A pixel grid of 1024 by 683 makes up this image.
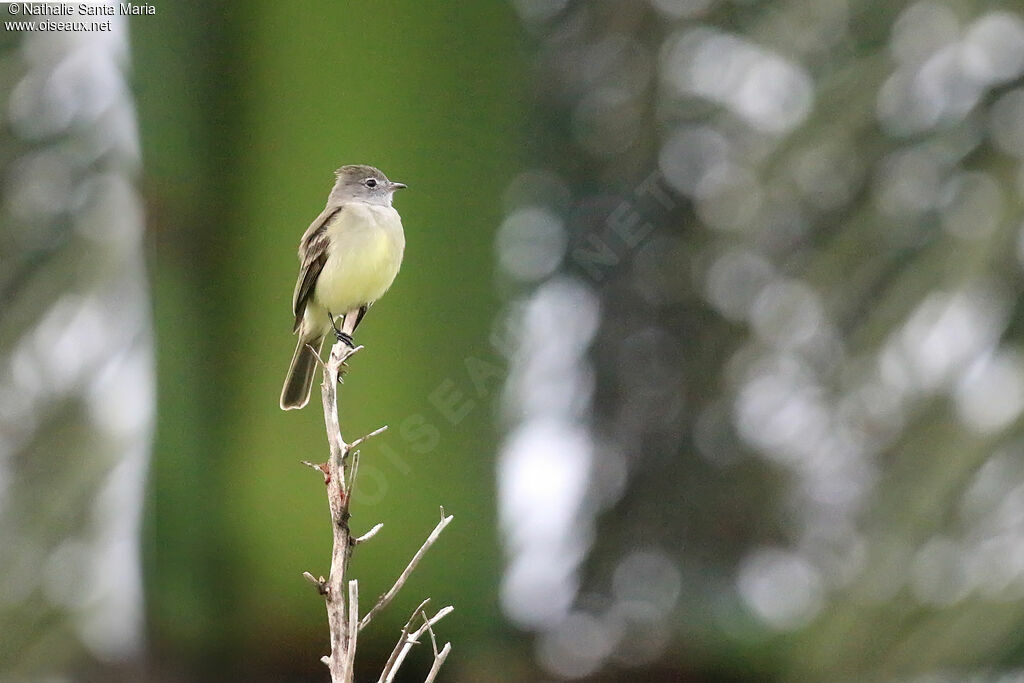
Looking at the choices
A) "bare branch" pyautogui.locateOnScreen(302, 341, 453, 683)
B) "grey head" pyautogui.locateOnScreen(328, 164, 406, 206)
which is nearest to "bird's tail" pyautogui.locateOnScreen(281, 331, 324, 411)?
"grey head" pyautogui.locateOnScreen(328, 164, 406, 206)

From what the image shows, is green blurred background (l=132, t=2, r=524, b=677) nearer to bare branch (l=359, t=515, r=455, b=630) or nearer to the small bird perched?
the small bird perched

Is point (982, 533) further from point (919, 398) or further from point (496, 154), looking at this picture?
point (496, 154)

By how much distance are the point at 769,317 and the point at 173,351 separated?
7.89ft

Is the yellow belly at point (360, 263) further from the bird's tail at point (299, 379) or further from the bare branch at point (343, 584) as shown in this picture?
the bare branch at point (343, 584)

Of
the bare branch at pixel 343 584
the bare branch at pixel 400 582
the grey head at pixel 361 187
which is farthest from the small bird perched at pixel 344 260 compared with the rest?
the bare branch at pixel 400 582

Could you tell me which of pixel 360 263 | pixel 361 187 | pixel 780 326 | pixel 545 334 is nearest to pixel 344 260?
pixel 360 263

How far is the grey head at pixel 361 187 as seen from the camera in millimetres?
2969

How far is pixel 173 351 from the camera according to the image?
3129 millimetres

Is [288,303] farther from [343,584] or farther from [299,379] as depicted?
[343,584]

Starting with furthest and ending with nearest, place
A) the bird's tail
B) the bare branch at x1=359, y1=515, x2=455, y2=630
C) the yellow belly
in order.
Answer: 1. the bird's tail
2. the yellow belly
3. the bare branch at x1=359, y1=515, x2=455, y2=630

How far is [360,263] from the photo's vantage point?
276cm

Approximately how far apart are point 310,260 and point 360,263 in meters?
0.17

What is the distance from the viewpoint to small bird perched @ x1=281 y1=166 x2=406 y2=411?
2.77 meters

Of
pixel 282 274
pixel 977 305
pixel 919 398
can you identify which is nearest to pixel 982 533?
pixel 919 398
